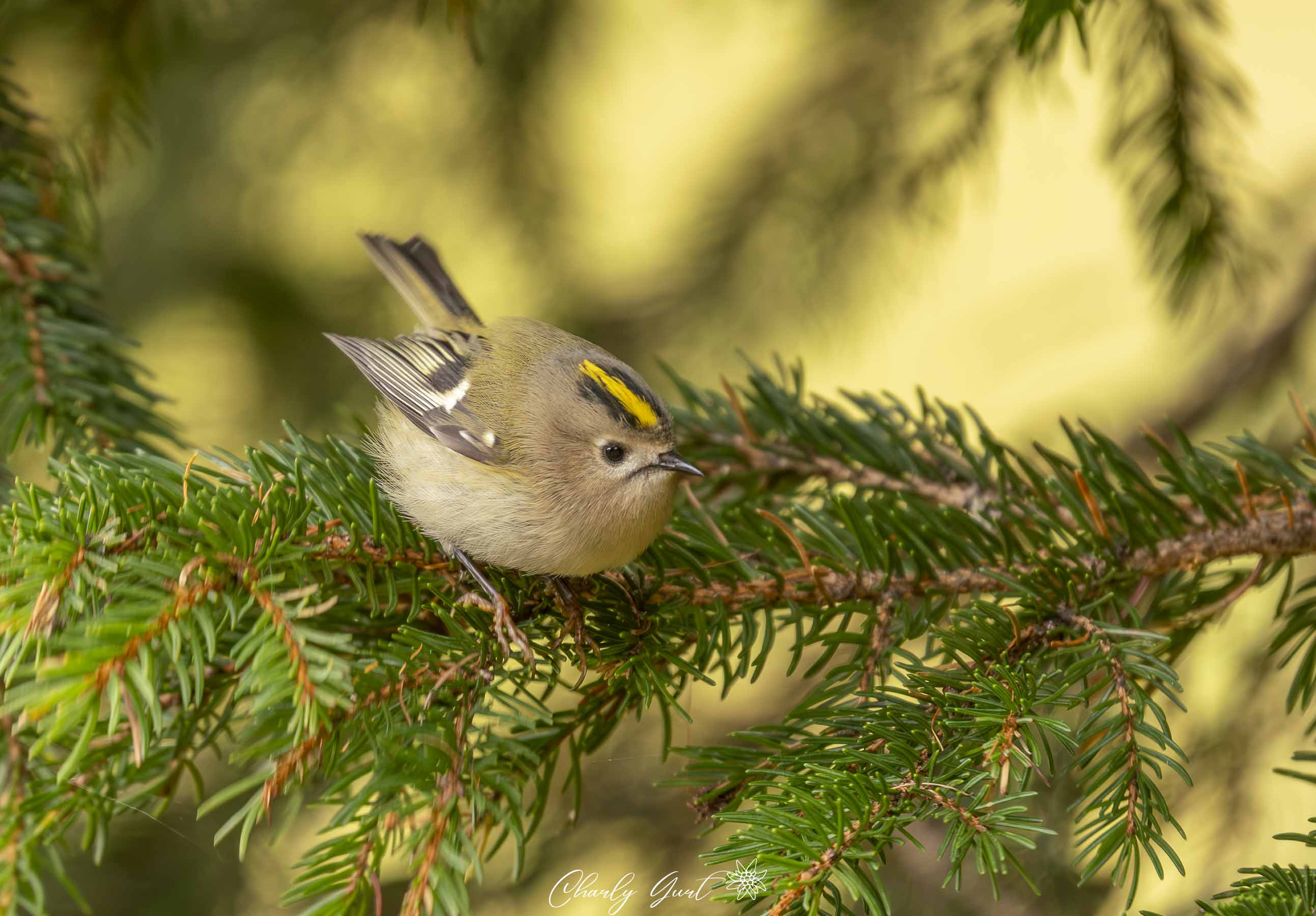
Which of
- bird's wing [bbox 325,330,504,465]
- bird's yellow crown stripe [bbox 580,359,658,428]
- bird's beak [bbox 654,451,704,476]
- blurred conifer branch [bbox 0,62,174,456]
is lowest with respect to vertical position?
blurred conifer branch [bbox 0,62,174,456]

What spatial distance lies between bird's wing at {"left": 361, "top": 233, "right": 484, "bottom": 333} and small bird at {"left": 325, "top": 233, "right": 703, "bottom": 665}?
0.03 feet

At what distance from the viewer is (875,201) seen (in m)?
2.11

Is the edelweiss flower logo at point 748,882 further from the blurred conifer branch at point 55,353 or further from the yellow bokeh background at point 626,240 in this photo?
the blurred conifer branch at point 55,353

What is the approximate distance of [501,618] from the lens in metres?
1.15

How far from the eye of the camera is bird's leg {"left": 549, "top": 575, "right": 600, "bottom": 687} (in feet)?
3.91

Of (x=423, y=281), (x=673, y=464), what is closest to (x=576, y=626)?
(x=673, y=464)

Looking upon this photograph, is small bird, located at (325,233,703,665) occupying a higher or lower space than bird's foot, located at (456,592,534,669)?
higher

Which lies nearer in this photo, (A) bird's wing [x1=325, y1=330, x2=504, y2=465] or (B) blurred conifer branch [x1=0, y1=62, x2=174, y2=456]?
(B) blurred conifer branch [x1=0, y1=62, x2=174, y2=456]

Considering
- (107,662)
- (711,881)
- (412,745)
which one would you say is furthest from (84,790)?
(711,881)

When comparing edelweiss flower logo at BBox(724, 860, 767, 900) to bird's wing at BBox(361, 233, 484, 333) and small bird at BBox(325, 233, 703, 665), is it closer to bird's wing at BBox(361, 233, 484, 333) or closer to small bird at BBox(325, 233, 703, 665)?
small bird at BBox(325, 233, 703, 665)

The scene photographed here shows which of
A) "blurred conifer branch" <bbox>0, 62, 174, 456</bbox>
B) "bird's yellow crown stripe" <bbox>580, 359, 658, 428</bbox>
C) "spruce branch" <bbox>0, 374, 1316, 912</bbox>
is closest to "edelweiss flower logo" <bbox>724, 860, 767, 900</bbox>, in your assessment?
"spruce branch" <bbox>0, 374, 1316, 912</bbox>

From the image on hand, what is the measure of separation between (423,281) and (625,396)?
0.64 m

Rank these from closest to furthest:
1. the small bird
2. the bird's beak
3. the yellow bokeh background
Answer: the small bird < the bird's beak < the yellow bokeh background

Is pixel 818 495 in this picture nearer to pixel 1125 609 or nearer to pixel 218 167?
pixel 1125 609
